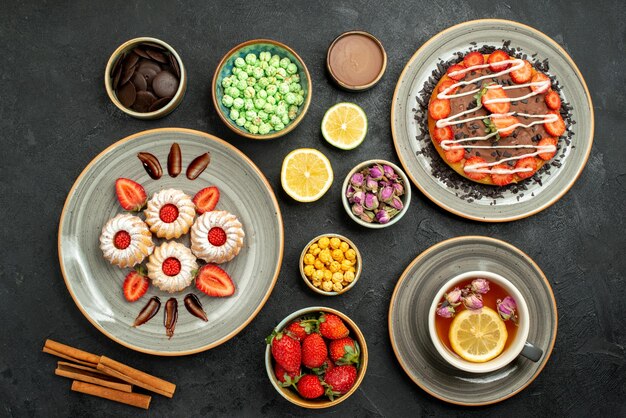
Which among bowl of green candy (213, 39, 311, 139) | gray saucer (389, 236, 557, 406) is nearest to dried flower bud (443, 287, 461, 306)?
gray saucer (389, 236, 557, 406)

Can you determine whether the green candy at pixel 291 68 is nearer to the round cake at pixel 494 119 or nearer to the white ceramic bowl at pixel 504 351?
the round cake at pixel 494 119

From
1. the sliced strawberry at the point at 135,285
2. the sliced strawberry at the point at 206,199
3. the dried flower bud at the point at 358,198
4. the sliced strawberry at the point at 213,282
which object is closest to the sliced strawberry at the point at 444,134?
the dried flower bud at the point at 358,198

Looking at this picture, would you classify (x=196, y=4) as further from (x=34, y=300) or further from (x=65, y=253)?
(x=34, y=300)

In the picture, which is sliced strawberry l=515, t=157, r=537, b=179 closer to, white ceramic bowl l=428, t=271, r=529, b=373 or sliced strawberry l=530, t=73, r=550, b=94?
sliced strawberry l=530, t=73, r=550, b=94

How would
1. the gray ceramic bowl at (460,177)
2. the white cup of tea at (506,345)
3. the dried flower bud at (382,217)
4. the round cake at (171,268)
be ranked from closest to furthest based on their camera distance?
1. the white cup of tea at (506,345)
2. the round cake at (171,268)
3. the dried flower bud at (382,217)
4. the gray ceramic bowl at (460,177)

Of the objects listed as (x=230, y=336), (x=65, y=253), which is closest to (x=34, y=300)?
(x=65, y=253)

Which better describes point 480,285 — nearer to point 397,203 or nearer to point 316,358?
point 397,203
